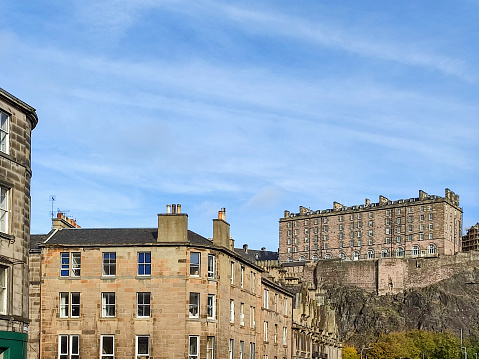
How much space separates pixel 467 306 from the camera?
16800 centimetres

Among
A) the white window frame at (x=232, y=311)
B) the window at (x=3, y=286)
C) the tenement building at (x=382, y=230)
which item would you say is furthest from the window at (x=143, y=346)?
the tenement building at (x=382, y=230)

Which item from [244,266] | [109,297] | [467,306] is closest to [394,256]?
[467,306]

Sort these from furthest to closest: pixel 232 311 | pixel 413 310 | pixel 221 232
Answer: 1. pixel 413 310
2. pixel 232 311
3. pixel 221 232

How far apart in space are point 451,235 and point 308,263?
3114 cm

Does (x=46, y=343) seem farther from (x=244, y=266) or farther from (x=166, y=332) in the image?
(x=244, y=266)

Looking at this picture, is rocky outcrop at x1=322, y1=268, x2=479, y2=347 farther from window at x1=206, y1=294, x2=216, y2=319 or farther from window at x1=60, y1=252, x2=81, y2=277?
window at x1=60, y1=252, x2=81, y2=277

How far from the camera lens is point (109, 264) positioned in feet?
189

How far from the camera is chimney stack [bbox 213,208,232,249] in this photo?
6028 centimetres

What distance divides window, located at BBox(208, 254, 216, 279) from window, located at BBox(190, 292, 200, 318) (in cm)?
182

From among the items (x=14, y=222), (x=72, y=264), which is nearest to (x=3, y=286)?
(x=14, y=222)

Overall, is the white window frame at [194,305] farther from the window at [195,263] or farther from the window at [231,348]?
the window at [231,348]

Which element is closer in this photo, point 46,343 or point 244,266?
point 46,343

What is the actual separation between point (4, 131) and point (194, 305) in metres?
27.9

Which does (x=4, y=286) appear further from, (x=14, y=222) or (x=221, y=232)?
(x=221, y=232)
